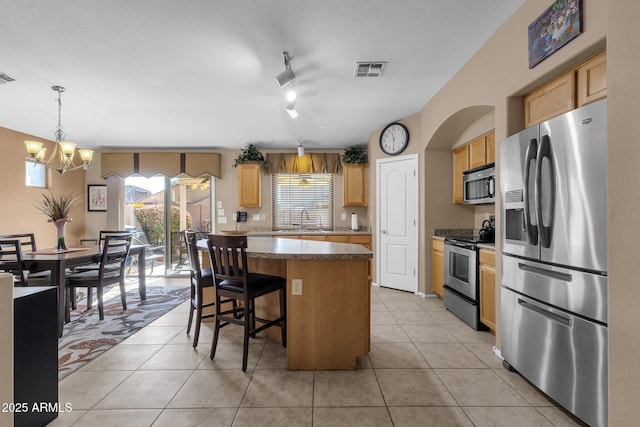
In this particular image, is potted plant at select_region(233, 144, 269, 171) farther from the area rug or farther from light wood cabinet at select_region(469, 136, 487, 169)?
light wood cabinet at select_region(469, 136, 487, 169)

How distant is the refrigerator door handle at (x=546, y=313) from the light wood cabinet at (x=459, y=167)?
2123mm

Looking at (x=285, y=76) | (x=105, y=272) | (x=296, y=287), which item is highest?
(x=285, y=76)

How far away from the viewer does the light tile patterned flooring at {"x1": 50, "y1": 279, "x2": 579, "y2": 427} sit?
5.63ft

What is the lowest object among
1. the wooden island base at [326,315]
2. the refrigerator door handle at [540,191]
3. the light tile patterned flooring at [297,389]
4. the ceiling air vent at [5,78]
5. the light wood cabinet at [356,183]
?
the light tile patterned flooring at [297,389]

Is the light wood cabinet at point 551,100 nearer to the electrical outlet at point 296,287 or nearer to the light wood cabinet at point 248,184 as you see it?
the electrical outlet at point 296,287

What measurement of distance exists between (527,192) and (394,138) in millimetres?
2771

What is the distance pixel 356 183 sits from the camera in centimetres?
550

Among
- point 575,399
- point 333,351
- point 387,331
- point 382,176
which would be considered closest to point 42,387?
point 333,351

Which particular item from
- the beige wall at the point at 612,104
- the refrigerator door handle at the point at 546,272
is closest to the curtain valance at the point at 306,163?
the beige wall at the point at 612,104

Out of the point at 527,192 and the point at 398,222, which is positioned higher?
the point at 527,192

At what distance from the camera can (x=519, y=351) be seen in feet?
6.74

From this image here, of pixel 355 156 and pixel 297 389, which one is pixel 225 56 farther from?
pixel 355 156

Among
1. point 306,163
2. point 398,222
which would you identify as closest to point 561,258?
point 398,222

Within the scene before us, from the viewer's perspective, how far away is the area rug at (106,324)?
249cm
